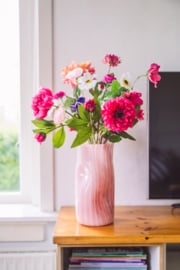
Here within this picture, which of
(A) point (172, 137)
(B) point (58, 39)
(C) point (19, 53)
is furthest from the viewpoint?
(C) point (19, 53)

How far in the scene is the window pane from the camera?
70.7 inches

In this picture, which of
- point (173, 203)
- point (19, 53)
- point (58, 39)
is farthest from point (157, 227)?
point (19, 53)

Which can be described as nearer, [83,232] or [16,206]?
[83,232]

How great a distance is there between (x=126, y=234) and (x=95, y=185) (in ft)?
0.71

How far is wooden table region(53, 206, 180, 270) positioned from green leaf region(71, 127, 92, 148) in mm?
334

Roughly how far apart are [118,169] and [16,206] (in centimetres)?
57

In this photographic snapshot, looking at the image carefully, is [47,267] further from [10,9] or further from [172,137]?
[10,9]

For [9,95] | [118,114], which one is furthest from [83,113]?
[9,95]

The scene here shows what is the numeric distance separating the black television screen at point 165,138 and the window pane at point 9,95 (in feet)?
2.41

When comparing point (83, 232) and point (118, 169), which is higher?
point (118, 169)

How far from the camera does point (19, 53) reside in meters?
1.76

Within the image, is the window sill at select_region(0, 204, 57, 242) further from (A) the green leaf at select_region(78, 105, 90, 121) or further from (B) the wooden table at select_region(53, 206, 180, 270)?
(A) the green leaf at select_region(78, 105, 90, 121)

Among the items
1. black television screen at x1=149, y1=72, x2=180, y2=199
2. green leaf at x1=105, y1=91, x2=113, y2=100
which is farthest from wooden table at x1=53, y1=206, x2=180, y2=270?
green leaf at x1=105, y1=91, x2=113, y2=100

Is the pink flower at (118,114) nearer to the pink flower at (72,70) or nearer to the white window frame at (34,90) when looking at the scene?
the pink flower at (72,70)
